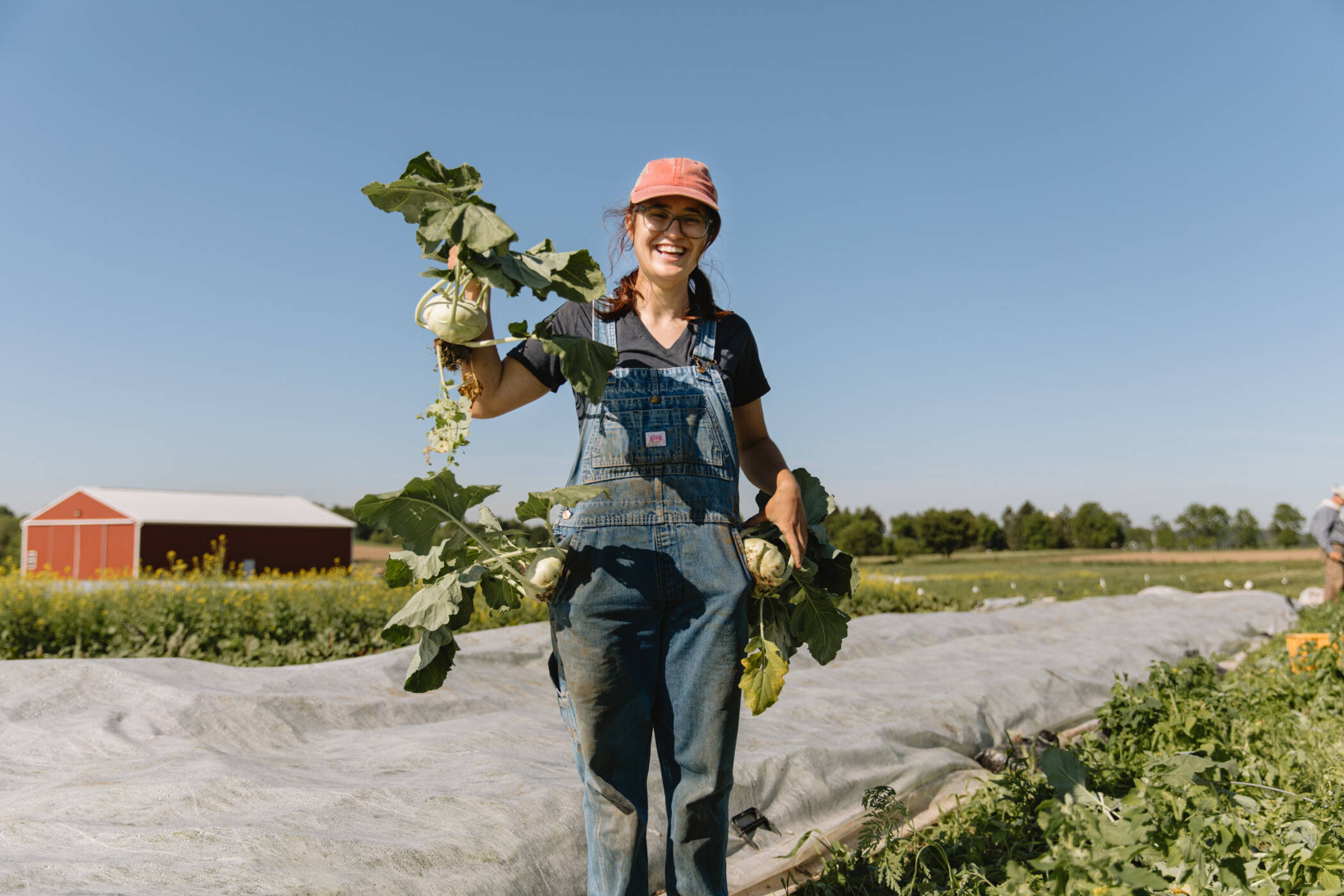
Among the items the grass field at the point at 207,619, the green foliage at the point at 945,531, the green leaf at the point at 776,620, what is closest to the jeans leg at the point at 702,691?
the green leaf at the point at 776,620

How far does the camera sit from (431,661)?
1.75m

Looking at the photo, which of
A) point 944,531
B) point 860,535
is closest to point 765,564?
point 860,535

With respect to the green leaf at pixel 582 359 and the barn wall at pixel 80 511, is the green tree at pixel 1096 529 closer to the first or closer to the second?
the barn wall at pixel 80 511

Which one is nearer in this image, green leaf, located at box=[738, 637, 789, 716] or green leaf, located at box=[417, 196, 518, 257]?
green leaf, located at box=[417, 196, 518, 257]

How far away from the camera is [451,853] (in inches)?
88.7

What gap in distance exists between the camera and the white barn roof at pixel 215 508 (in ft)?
66.1

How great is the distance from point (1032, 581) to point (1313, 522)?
9624 mm

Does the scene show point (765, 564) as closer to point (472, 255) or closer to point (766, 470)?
point (766, 470)

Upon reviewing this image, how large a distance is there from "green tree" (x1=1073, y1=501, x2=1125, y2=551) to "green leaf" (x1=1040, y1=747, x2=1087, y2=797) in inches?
2551

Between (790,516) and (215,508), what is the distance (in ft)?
74.9

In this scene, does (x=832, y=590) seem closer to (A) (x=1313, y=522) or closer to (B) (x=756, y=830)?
(B) (x=756, y=830)

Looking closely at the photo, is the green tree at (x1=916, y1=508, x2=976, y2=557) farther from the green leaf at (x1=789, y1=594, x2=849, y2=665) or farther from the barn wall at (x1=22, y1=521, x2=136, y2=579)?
the green leaf at (x1=789, y1=594, x2=849, y2=665)

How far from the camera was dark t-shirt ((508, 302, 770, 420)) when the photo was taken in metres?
1.81

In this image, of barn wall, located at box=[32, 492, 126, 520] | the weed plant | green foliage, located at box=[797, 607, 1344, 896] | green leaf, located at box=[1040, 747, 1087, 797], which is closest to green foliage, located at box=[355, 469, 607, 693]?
green foliage, located at box=[797, 607, 1344, 896]
